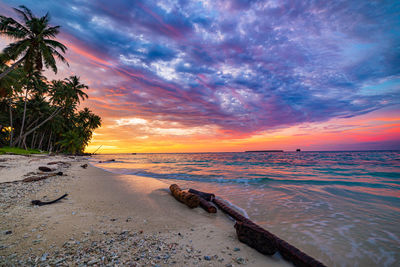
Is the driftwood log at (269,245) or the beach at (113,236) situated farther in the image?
the driftwood log at (269,245)

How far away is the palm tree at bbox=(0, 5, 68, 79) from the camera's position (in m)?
21.5

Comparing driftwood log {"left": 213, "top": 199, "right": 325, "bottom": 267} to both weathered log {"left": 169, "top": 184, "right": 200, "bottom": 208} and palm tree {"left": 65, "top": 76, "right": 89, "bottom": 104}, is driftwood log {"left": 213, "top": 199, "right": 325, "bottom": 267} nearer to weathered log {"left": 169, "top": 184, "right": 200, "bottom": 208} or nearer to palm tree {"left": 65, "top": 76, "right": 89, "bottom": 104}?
weathered log {"left": 169, "top": 184, "right": 200, "bottom": 208}

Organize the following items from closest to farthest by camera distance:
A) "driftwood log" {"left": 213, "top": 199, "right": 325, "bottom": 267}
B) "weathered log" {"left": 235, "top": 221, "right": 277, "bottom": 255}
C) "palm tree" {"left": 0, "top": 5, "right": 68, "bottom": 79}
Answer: "driftwood log" {"left": 213, "top": 199, "right": 325, "bottom": 267} < "weathered log" {"left": 235, "top": 221, "right": 277, "bottom": 255} < "palm tree" {"left": 0, "top": 5, "right": 68, "bottom": 79}

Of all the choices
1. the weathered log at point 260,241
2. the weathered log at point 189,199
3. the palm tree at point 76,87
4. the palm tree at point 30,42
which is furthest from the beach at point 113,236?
the palm tree at point 76,87

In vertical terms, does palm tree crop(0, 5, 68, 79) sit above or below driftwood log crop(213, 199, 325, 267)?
above

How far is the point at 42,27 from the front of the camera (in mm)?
24203

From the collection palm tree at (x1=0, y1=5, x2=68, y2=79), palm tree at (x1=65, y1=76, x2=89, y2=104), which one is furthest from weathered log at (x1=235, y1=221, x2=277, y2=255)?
palm tree at (x1=65, y1=76, x2=89, y2=104)

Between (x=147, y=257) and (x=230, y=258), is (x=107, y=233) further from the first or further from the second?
(x=230, y=258)

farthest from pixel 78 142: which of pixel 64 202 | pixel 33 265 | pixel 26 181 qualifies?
pixel 33 265

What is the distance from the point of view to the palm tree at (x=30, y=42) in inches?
846

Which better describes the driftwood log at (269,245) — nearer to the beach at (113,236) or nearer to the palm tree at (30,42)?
the beach at (113,236)

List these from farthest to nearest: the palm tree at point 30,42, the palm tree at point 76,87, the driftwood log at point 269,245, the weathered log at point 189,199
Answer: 1. the palm tree at point 76,87
2. the palm tree at point 30,42
3. the weathered log at point 189,199
4. the driftwood log at point 269,245

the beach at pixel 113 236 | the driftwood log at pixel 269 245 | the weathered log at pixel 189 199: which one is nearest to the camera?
the beach at pixel 113 236

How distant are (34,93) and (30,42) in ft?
101
